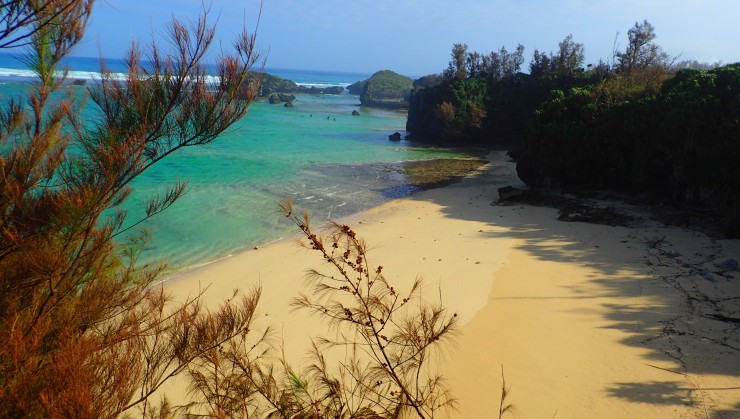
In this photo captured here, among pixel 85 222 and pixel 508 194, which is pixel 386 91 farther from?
pixel 85 222

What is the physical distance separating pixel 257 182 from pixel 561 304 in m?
13.6

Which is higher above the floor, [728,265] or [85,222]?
[85,222]

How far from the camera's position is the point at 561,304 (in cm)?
760

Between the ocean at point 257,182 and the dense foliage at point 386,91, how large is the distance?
31.4 m

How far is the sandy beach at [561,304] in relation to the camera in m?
5.35

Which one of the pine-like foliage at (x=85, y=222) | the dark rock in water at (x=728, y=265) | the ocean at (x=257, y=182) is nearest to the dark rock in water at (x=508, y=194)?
the ocean at (x=257, y=182)

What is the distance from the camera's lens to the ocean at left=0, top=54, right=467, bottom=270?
38.5 ft

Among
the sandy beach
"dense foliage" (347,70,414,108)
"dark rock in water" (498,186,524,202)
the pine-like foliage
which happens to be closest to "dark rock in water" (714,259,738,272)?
the sandy beach

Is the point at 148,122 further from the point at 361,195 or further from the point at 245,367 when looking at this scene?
the point at 361,195

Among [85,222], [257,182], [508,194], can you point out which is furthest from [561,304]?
[257,182]

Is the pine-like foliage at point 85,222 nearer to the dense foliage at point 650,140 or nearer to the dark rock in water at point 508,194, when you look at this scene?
the dense foliage at point 650,140

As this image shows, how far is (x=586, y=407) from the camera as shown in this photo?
5152 mm

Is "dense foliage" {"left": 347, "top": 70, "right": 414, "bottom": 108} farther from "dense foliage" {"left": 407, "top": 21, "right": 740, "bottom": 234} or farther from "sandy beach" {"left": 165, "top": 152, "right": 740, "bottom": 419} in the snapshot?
"sandy beach" {"left": 165, "top": 152, "right": 740, "bottom": 419}

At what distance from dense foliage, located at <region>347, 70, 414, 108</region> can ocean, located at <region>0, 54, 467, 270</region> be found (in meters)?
31.4
